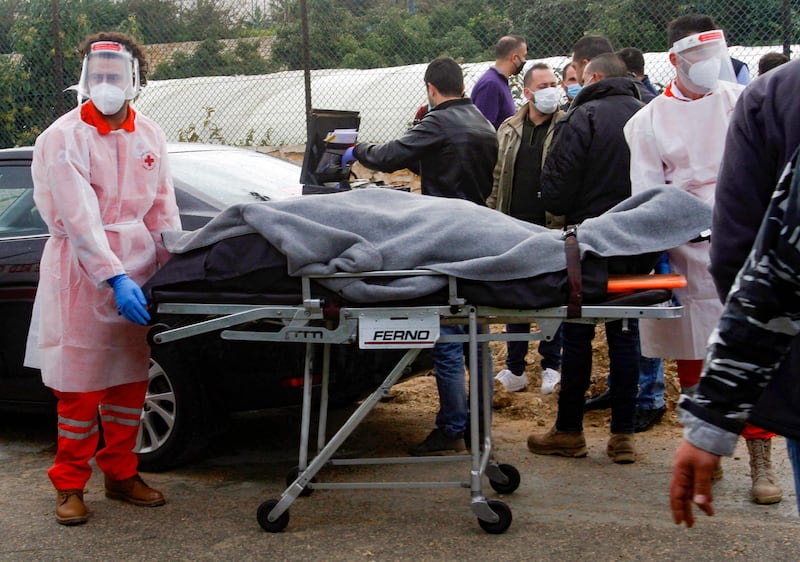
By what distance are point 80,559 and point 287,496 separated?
2.69 ft

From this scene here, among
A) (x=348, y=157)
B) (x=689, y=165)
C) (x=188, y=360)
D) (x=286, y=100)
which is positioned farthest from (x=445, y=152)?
(x=286, y=100)

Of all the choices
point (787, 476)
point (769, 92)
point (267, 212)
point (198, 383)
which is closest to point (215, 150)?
point (198, 383)

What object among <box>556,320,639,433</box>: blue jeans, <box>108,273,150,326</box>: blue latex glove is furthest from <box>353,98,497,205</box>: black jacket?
<box>108,273,150,326</box>: blue latex glove

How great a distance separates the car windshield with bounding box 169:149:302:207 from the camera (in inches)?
209

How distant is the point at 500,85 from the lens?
23.7 feet

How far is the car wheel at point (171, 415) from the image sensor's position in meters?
4.96

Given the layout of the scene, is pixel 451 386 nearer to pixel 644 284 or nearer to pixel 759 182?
pixel 644 284

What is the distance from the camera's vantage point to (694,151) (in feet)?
15.0

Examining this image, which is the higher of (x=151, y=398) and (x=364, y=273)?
(x=364, y=273)

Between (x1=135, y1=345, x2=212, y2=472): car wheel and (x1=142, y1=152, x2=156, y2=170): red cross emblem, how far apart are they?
2.92 ft

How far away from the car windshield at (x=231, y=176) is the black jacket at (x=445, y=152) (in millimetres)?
578

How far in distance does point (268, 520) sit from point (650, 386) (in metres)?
2.51

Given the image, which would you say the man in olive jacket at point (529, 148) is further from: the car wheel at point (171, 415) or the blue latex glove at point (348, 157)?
the car wheel at point (171, 415)

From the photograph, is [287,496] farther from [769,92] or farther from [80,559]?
[769,92]
